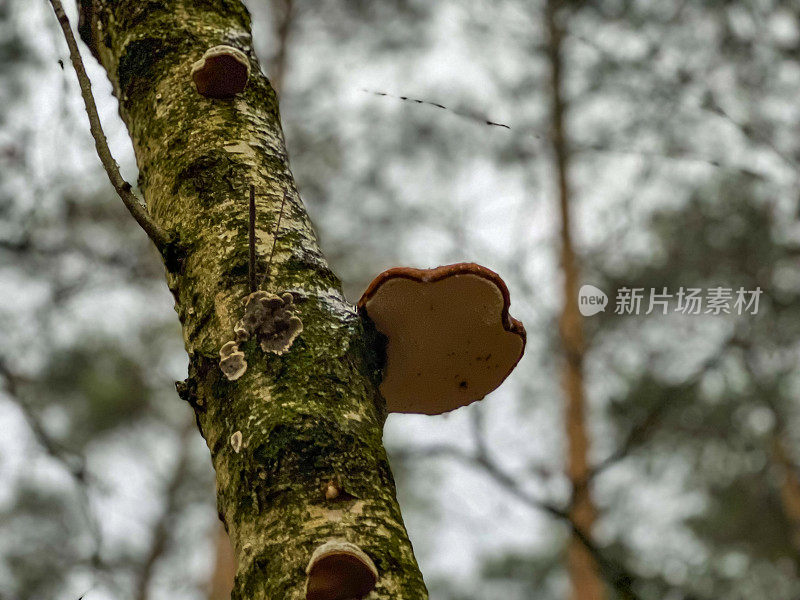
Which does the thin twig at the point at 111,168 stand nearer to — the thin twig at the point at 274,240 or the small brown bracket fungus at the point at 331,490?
the thin twig at the point at 274,240

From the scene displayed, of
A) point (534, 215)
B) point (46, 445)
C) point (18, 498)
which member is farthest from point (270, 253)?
point (18, 498)

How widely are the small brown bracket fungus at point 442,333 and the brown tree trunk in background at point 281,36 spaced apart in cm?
871

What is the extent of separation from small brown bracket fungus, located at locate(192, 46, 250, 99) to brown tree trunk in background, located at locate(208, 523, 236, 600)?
641cm

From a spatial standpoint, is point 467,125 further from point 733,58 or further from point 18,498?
point 18,498

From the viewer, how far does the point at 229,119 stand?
2.10 m

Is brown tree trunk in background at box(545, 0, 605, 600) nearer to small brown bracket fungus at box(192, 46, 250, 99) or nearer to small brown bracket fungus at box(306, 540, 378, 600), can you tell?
small brown bracket fungus at box(192, 46, 250, 99)

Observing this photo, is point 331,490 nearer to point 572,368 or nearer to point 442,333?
point 442,333

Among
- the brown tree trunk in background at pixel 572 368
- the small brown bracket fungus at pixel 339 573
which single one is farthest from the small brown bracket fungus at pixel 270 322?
the brown tree trunk in background at pixel 572 368

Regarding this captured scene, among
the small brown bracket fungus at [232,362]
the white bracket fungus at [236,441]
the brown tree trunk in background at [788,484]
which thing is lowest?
the white bracket fungus at [236,441]

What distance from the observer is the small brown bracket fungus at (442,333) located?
2.14m

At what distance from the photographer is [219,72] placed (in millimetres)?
2078

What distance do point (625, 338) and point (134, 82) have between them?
369 inches

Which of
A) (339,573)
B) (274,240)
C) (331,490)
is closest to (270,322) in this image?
(274,240)

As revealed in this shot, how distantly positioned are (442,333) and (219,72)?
894 millimetres
